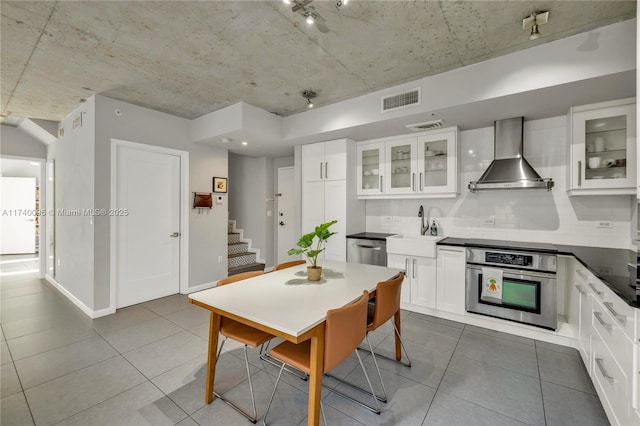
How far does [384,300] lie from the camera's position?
2.00 metres

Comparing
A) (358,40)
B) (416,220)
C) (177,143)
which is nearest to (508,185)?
(416,220)

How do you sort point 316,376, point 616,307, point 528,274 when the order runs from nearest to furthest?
point 316,376 → point 616,307 → point 528,274

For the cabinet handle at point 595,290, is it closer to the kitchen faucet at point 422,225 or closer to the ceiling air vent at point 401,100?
the kitchen faucet at point 422,225

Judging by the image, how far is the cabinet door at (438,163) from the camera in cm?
344

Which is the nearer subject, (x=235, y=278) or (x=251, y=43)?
(x=235, y=278)

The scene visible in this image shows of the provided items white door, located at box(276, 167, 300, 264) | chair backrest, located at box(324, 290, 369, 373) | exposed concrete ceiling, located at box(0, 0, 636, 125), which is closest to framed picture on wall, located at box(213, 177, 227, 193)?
white door, located at box(276, 167, 300, 264)

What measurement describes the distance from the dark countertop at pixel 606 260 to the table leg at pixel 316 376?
1468mm

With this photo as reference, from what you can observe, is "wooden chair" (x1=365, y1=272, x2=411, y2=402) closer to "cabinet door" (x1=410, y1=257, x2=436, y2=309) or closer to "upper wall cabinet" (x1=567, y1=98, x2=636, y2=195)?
"cabinet door" (x1=410, y1=257, x2=436, y2=309)

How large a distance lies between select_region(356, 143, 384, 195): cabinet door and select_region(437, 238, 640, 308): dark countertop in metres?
1.21

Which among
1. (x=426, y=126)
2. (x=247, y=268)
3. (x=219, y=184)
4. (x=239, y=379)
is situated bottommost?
(x=239, y=379)

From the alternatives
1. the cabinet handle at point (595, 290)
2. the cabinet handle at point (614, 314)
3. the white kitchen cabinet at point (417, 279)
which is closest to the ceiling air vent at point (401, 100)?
the white kitchen cabinet at point (417, 279)

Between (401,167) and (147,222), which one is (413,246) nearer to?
(401,167)

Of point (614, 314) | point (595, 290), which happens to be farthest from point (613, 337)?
point (595, 290)

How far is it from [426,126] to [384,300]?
2.32 m
